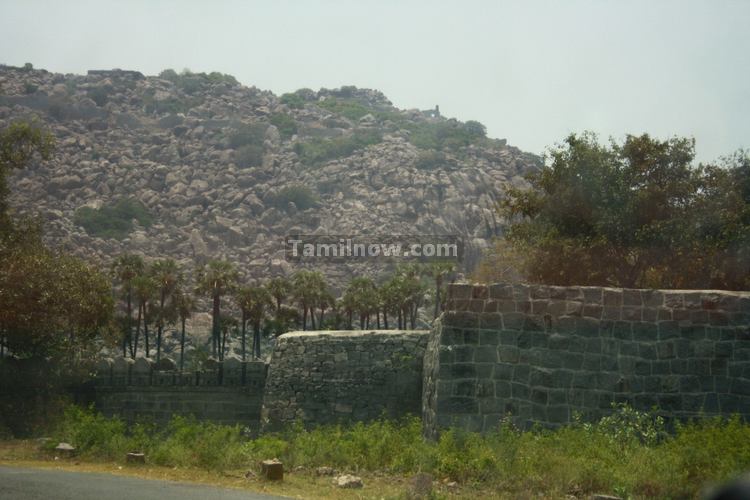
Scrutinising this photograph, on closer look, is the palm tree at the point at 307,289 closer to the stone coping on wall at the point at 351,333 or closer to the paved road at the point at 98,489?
the stone coping on wall at the point at 351,333

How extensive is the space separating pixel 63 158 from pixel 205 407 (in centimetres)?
11242

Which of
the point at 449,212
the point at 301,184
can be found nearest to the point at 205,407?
the point at 449,212

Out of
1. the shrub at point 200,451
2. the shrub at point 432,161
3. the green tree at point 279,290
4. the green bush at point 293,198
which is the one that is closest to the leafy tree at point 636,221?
the shrub at point 200,451

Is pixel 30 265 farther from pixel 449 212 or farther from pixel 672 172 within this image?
pixel 449 212

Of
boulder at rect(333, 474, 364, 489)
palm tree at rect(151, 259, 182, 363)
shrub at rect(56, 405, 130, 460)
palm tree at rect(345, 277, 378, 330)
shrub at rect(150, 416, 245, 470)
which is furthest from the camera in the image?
palm tree at rect(345, 277, 378, 330)

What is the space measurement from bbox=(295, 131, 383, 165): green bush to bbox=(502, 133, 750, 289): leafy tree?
12453 cm

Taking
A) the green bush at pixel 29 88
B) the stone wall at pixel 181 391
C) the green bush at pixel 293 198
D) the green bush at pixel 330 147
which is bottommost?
the stone wall at pixel 181 391

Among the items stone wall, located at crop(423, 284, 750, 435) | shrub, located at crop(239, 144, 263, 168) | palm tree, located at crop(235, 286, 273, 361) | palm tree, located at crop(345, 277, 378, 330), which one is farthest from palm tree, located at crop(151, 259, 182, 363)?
shrub, located at crop(239, 144, 263, 168)

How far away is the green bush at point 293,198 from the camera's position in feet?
429

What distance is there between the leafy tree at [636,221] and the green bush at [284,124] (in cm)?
14295

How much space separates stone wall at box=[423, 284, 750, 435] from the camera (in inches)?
583

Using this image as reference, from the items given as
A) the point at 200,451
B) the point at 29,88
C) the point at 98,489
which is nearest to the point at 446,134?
the point at 29,88

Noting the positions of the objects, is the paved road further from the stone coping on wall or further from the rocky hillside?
the rocky hillside

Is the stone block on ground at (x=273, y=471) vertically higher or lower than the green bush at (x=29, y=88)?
lower
